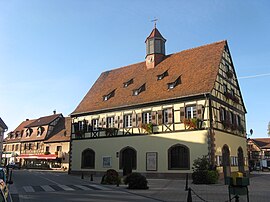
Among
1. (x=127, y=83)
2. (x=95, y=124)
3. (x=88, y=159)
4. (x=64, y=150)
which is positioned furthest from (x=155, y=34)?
(x=64, y=150)

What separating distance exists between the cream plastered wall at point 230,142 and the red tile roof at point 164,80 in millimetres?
4125

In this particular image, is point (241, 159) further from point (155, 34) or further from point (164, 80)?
point (155, 34)

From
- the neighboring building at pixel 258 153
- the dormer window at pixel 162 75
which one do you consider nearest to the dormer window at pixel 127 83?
the dormer window at pixel 162 75

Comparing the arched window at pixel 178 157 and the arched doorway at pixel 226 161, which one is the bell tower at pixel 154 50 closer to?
the arched window at pixel 178 157

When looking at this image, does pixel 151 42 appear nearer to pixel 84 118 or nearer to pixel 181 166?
pixel 84 118

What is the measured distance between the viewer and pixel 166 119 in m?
25.3

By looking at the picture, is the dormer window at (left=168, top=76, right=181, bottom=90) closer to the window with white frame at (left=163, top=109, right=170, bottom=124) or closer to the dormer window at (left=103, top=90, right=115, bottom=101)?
the window with white frame at (left=163, top=109, right=170, bottom=124)

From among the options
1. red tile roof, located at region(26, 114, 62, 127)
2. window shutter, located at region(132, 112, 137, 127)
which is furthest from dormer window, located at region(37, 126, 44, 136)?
window shutter, located at region(132, 112, 137, 127)

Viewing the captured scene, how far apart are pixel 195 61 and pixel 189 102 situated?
18.3 ft

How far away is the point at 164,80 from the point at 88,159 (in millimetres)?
11486

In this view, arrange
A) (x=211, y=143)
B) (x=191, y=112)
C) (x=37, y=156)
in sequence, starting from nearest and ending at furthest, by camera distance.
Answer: (x=211, y=143), (x=191, y=112), (x=37, y=156)

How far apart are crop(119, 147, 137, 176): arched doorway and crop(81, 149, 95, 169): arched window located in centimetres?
398

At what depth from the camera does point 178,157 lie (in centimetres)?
2406

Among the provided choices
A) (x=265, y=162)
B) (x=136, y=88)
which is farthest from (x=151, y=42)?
(x=265, y=162)
